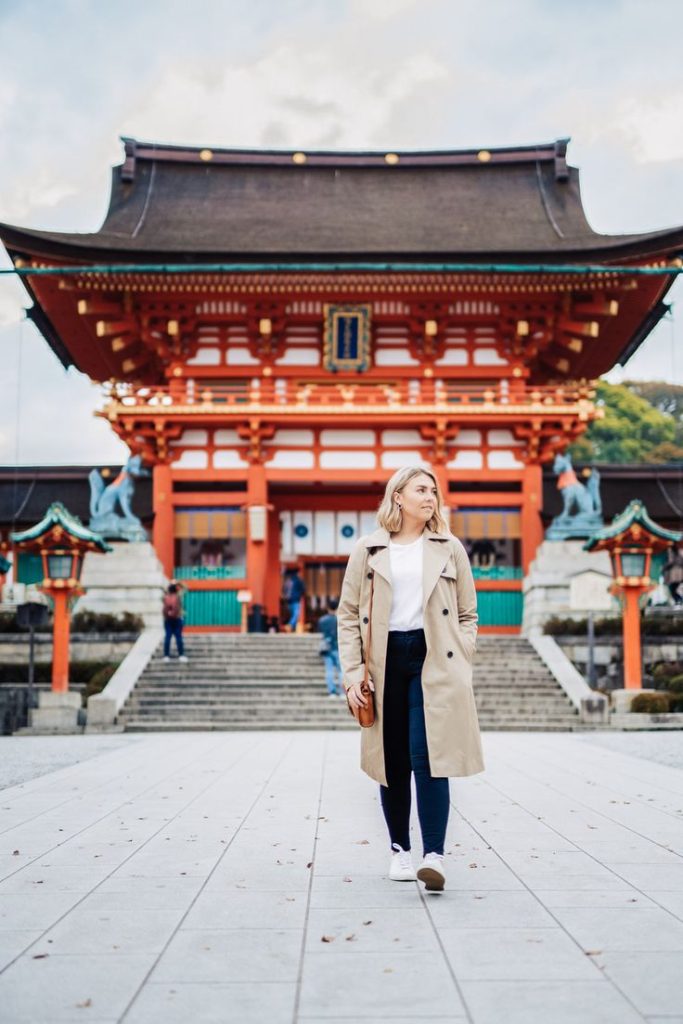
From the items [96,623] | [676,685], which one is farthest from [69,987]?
[96,623]

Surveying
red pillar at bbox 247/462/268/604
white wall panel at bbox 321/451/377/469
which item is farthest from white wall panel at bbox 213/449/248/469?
white wall panel at bbox 321/451/377/469

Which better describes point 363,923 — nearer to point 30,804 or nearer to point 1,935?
point 1,935

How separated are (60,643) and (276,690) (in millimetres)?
Answer: 3640

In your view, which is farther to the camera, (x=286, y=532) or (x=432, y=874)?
(x=286, y=532)

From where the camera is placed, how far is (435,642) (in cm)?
500

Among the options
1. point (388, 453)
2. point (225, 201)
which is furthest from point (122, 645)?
point (225, 201)

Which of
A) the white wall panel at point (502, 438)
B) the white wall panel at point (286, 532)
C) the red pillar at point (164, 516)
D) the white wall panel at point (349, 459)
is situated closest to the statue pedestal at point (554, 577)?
the white wall panel at point (502, 438)

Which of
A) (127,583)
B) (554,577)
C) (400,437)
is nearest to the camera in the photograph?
(127,583)

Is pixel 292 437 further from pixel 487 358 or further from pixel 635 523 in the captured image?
pixel 635 523

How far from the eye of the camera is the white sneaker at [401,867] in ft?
17.1

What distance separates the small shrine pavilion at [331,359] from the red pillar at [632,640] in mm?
6487

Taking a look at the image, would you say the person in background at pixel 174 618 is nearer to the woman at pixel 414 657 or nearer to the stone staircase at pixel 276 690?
the stone staircase at pixel 276 690

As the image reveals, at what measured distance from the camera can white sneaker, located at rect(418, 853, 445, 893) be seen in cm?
482

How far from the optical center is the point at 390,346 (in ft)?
83.5
